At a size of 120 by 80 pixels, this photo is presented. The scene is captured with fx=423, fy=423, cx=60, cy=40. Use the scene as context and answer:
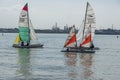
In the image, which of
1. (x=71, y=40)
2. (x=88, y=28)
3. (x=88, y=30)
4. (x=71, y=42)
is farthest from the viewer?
(x=88, y=28)

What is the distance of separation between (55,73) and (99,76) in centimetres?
477

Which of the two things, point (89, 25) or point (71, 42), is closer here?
point (71, 42)

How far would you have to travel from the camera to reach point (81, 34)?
3302 inches

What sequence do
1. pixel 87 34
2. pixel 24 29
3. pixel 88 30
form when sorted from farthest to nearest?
pixel 24 29, pixel 88 30, pixel 87 34

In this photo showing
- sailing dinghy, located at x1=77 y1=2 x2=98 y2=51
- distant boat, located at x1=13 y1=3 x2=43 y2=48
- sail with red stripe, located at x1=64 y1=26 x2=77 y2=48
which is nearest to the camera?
sail with red stripe, located at x1=64 y1=26 x2=77 y2=48

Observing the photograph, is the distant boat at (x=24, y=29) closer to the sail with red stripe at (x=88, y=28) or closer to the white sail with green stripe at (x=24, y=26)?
the white sail with green stripe at (x=24, y=26)

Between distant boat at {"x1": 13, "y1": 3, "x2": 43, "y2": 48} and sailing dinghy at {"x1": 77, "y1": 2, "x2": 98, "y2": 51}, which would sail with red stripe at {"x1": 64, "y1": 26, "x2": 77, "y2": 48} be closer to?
sailing dinghy at {"x1": 77, "y1": 2, "x2": 98, "y2": 51}

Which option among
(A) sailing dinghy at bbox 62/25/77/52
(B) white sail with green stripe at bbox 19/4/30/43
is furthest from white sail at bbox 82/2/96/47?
(B) white sail with green stripe at bbox 19/4/30/43

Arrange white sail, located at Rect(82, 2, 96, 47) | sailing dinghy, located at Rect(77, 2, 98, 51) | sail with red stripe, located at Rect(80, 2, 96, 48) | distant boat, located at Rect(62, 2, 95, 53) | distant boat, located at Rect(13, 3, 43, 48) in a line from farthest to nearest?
distant boat, located at Rect(13, 3, 43, 48) < white sail, located at Rect(82, 2, 96, 47) < sail with red stripe, located at Rect(80, 2, 96, 48) < sailing dinghy, located at Rect(77, 2, 98, 51) < distant boat, located at Rect(62, 2, 95, 53)

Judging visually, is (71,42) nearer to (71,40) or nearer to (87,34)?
(71,40)

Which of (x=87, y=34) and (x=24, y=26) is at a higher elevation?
(x=24, y=26)

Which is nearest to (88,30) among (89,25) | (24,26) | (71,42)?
(89,25)

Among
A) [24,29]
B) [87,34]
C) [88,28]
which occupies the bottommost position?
[87,34]

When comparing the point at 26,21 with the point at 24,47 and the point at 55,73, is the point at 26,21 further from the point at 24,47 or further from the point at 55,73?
the point at 55,73
